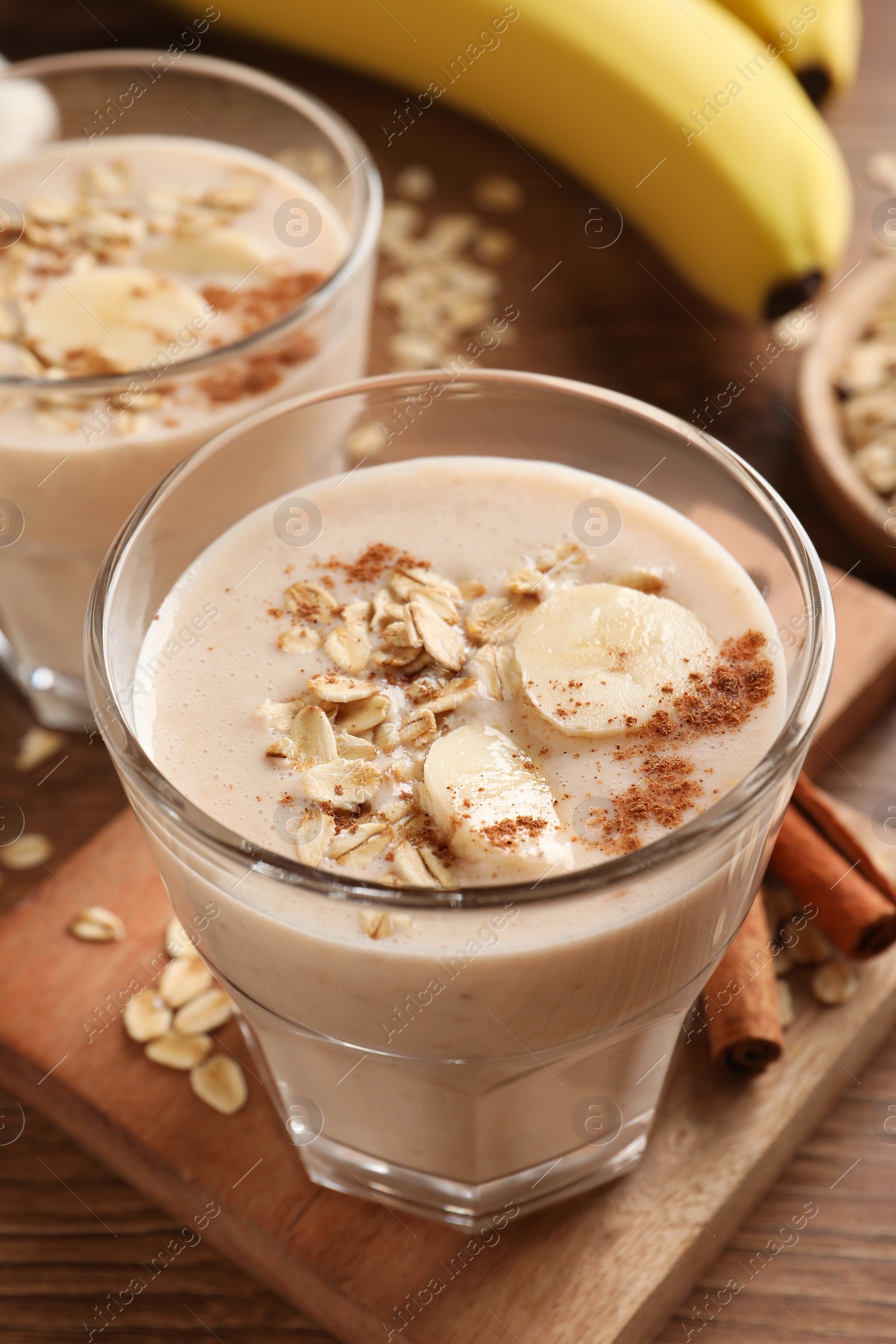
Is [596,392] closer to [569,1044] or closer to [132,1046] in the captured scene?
[569,1044]

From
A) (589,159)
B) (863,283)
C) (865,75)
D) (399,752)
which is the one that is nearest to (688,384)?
(863,283)

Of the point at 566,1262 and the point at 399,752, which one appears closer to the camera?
the point at 399,752

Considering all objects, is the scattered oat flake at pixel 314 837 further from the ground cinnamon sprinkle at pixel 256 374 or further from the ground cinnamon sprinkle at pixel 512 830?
the ground cinnamon sprinkle at pixel 256 374

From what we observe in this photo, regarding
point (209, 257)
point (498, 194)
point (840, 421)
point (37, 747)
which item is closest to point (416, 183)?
point (498, 194)

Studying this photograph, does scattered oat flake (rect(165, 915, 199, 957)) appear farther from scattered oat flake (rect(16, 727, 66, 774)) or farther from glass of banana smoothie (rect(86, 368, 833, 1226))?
scattered oat flake (rect(16, 727, 66, 774))

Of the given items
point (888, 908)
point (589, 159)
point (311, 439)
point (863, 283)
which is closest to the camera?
point (311, 439)

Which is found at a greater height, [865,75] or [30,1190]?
[865,75]

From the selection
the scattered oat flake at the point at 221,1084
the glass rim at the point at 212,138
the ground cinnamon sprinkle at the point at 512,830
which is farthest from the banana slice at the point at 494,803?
the glass rim at the point at 212,138
